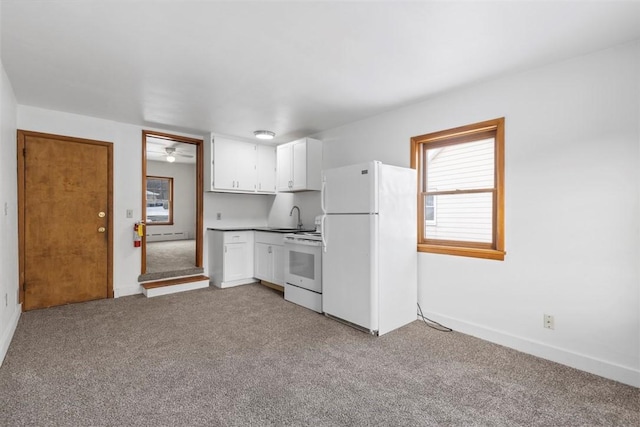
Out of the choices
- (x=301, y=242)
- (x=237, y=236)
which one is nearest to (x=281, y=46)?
(x=301, y=242)

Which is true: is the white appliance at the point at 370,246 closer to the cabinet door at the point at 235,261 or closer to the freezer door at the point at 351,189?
the freezer door at the point at 351,189

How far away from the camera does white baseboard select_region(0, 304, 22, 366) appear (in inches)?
96.2

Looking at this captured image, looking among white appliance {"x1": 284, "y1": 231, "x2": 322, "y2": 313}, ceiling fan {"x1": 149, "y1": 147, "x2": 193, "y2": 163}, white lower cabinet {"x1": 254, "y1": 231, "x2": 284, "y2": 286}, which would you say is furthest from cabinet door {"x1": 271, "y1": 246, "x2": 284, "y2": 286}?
ceiling fan {"x1": 149, "y1": 147, "x2": 193, "y2": 163}

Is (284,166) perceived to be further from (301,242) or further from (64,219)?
(64,219)

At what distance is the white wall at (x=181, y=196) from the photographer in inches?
352

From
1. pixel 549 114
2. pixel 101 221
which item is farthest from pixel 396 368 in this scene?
pixel 101 221

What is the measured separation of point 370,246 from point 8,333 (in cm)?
330

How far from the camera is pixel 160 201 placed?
9.08 m

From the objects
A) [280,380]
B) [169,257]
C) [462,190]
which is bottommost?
[280,380]

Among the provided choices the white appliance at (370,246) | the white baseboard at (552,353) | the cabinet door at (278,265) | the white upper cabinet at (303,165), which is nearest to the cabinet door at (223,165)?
the white upper cabinet at (303,165)

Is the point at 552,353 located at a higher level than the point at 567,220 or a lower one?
lower

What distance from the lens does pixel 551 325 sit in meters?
2.53

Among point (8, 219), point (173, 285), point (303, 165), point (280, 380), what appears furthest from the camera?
point (303, 165)

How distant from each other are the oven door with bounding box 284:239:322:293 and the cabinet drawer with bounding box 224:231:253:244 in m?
1.04
